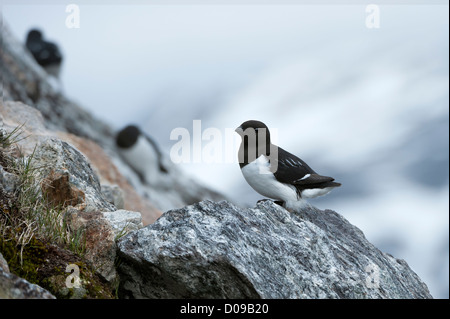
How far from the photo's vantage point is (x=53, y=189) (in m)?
7.54

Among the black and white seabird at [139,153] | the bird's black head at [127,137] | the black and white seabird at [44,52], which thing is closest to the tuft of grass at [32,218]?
the black and white seabird at [139,153]

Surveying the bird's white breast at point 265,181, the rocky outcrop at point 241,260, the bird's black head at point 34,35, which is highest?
the bird's black head at point 34,35

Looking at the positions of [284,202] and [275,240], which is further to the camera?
[284,202]

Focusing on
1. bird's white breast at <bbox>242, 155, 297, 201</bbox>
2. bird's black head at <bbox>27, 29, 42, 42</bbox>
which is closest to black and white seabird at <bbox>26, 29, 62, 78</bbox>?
bird's black head at <bbox>27, 29, 42, 42</bbox>

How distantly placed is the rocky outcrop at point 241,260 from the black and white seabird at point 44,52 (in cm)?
2073

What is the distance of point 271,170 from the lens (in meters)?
8.14

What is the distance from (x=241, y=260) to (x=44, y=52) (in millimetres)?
24070

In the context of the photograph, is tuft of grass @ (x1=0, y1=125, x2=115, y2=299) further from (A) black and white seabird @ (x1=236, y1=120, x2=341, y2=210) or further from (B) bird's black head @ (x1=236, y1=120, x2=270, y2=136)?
(B) bird's black head @ (x1=236, y1=120, x2=270, y2=136)

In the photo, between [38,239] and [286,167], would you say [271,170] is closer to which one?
[286,167]

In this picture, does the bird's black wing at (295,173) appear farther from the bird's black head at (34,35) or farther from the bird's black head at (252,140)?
the bird's black head at (34,35)

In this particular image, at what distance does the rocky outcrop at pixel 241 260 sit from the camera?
5.92m
